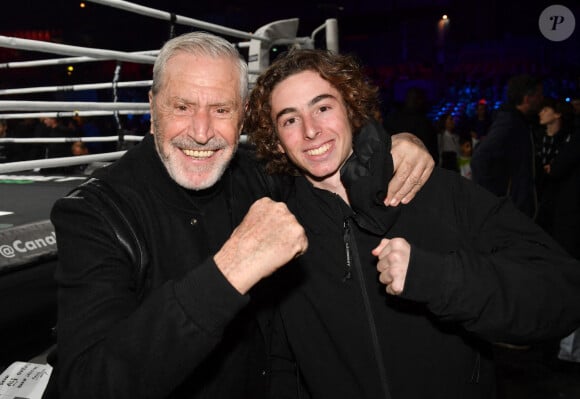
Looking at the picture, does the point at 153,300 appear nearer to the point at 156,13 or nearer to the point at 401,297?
the point at 401,297

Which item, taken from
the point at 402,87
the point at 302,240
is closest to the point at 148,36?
the point at 402,87

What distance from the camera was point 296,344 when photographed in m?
1.45

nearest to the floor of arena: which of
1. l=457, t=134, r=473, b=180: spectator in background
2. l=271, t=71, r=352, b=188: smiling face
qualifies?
l=271, t=71, r=352, b=188: smiling face

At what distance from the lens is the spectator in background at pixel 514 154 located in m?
3.48

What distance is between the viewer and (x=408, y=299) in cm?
126

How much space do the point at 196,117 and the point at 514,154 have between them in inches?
109

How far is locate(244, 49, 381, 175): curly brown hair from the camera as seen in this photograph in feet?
5.31

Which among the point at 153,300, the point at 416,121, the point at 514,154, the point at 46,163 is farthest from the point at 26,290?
the point at 416,121

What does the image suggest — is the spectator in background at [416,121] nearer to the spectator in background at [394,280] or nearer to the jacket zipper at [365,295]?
the spectator in background at [394,280]

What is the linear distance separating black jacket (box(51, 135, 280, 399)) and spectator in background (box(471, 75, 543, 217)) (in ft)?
8.13

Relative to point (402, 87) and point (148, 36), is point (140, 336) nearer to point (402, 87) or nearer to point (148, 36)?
point (148, 36)

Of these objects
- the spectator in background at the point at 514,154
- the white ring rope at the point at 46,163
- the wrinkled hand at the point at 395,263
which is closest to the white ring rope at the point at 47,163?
the white ring rope at the point at 46,163

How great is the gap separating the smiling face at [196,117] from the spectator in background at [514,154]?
2.57 meters

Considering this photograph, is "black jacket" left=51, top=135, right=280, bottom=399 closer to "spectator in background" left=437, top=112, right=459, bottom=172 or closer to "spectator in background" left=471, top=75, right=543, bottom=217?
"spectator in background" left=471, top=75, right=543, bottom=217
